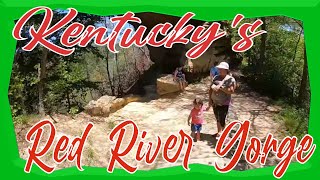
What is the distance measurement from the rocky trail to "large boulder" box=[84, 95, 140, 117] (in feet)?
0.18

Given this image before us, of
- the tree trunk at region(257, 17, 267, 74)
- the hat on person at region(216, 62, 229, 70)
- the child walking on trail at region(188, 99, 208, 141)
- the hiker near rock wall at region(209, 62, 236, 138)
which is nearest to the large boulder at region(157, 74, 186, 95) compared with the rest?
the child walking on trail at region(188, 99, 208, 141)

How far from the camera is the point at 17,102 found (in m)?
6.71

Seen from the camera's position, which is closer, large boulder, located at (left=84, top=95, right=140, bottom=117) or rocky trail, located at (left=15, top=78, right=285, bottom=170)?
rocky trail, located at (left=15, top=78, right=285, bottom=170)

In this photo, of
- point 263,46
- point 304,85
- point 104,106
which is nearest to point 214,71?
point 263,46

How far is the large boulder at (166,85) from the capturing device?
707cm

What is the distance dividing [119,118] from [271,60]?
2.14 m

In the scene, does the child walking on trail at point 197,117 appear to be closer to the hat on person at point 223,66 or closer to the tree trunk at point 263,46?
the hat on person at point 223,66

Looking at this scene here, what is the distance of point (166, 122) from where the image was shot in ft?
22.5

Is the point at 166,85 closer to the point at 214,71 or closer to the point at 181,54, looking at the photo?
the point at 181,54

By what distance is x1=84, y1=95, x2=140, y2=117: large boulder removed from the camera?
691 cm

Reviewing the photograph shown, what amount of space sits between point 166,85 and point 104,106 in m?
0.86

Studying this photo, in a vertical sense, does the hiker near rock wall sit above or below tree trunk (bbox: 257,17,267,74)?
below

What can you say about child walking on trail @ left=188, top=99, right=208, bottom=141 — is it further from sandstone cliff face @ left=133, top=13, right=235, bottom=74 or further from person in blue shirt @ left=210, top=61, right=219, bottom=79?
sandstone cliff face @ left=133, top=13, right=235, bottom=74

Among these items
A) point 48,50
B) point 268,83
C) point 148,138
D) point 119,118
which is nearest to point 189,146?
point 148,138
